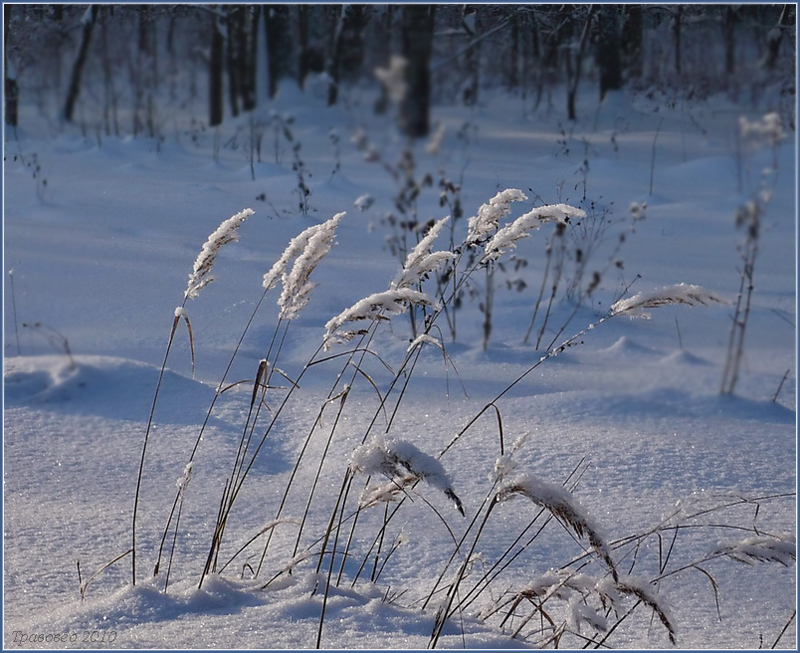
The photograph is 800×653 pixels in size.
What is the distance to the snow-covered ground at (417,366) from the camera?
58.3 inches

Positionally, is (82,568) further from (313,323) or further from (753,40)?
(753,40)

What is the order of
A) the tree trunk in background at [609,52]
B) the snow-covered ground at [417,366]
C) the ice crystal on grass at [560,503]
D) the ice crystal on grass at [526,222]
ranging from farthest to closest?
the tree trunk in background at [609,52] < the snow-covered ground at [417,366] < the ice crystal on grass at [526,222] < the ice crystal on grass at [560,503]

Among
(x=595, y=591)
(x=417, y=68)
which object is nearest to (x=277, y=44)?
(x=417, y=68)

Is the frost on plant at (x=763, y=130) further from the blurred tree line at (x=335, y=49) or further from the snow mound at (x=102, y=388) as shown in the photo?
the snow mound at (x=102, y=388)

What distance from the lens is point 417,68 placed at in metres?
1.39

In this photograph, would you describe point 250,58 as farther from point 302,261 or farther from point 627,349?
point 627,349

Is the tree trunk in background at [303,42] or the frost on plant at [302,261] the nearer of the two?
the frost on plant at [302,261]

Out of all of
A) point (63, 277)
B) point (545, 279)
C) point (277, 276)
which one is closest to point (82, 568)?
point (63, 277)

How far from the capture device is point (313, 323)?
176 cm

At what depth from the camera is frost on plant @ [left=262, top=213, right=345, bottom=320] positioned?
1204mm

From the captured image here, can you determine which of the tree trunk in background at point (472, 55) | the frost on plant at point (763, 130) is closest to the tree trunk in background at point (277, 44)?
the tree trunk in background at point (472, 55)

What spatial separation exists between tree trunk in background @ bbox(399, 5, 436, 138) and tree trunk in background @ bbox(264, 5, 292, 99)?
239mm

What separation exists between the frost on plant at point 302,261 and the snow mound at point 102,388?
1.71 feet

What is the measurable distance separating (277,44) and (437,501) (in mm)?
1041
